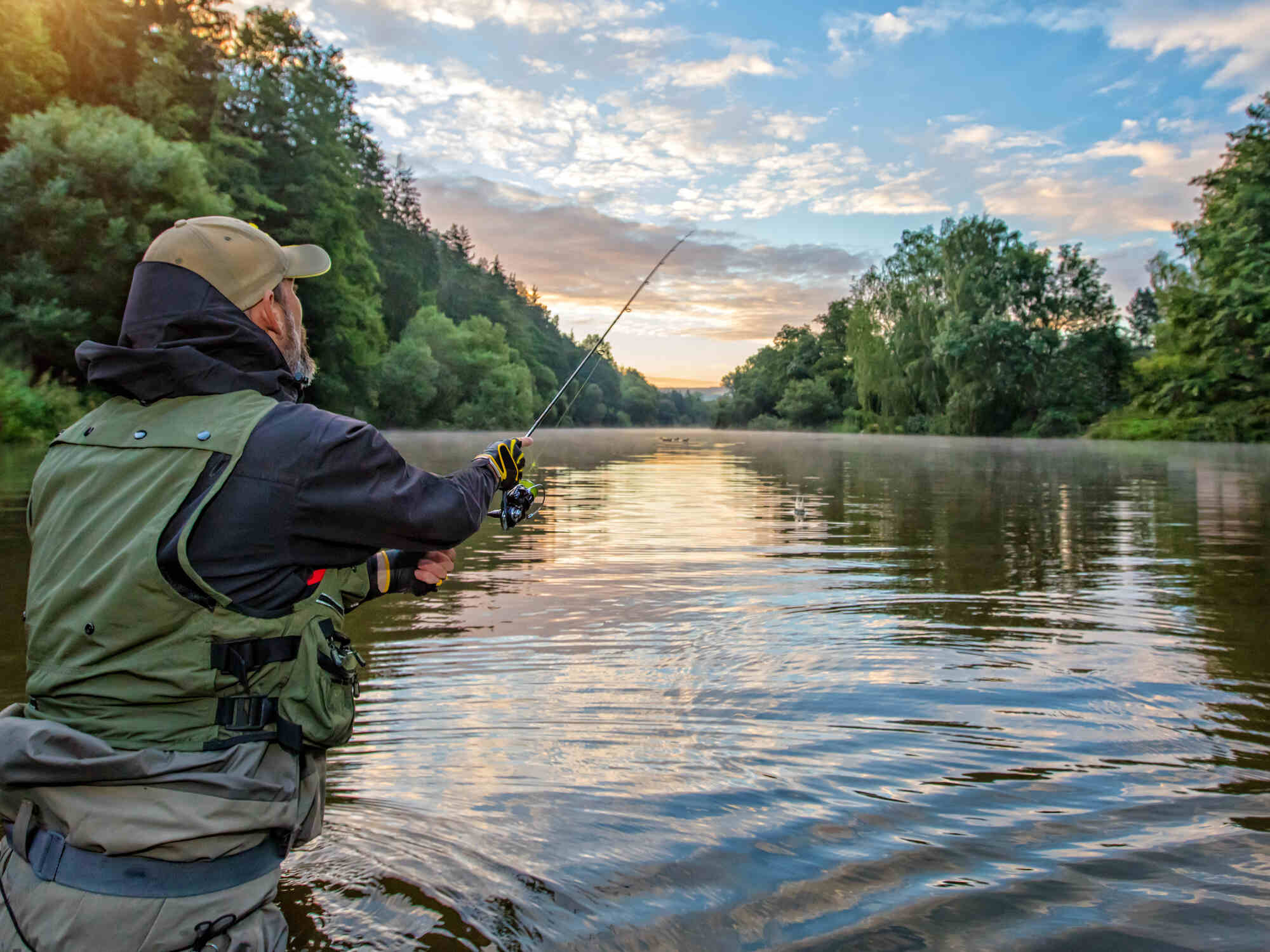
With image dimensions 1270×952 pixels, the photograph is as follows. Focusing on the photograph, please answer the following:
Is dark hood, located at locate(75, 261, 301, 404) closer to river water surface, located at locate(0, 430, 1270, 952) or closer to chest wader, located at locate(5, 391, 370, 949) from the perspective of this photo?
chest wader, located at locate(5, 391, 370, 949)

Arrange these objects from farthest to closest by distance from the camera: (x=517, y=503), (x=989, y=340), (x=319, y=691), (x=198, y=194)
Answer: (x=989, y=340) → (x=198, y=194) → (x=517, y=503) → (x=319, y=691)

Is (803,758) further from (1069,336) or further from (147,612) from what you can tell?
(1069,336)

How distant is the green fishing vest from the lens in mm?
1736

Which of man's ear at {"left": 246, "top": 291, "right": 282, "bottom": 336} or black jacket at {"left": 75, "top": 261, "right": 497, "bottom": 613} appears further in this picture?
man's ear at {"left": 246, "top": 291, "right": 282, "bottom": 336}

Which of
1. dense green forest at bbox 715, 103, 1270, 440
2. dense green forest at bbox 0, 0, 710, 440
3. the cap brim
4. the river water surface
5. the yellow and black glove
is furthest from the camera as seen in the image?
dense green forest at bbox 715, 103, 1270, 440

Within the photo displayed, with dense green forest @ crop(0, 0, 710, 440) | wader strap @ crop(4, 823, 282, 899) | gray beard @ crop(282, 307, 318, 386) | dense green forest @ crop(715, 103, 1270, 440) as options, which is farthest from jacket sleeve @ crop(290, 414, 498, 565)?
dense green forest @ crop(715, 103, 1270, 440)

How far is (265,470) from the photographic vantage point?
1.81 metres

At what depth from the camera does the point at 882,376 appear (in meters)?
72.1

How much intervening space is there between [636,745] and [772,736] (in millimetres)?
598

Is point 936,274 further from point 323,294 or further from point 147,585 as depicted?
point 147,585

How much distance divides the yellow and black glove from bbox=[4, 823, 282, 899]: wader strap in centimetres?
115

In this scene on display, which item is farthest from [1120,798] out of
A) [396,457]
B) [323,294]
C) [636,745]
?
[323,294]

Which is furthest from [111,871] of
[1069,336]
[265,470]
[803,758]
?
[1069,336]

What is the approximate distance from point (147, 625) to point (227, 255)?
0.81 meters
